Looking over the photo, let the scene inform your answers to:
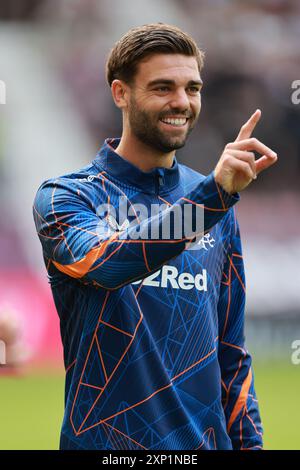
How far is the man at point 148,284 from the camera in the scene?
6.97 ft

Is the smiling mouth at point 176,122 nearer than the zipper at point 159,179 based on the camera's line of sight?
Yes

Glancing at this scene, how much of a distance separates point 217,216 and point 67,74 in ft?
22.9

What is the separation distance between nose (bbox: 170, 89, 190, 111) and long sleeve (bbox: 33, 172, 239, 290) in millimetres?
328

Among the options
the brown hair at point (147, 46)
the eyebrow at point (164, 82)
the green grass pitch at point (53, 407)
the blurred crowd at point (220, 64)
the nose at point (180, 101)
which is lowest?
the green grass pitch at point (53, 407)

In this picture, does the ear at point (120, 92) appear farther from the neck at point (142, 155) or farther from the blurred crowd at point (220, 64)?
the blurred crowd at point (220, 64)

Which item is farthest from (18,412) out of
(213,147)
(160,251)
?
(160,251)

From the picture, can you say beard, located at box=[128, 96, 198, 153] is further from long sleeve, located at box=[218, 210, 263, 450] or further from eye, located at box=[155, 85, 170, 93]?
long sleeve, located at box=[218, 210, 263, 450]

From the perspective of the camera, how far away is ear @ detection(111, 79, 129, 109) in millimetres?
2471

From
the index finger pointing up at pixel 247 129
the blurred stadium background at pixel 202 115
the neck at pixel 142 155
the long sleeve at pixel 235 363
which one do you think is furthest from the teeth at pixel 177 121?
the blurred stadium background at pixel 202 115

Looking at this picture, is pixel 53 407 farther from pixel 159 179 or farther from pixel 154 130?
pixel 154 130

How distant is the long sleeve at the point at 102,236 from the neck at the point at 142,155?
198 mm

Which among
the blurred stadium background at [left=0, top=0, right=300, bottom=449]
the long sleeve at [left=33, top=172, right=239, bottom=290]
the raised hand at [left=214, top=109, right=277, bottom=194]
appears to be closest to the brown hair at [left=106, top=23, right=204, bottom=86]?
the long sleeve at [left=33, top=172, right=239, bottom=290]

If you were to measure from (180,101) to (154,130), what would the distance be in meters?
0.11

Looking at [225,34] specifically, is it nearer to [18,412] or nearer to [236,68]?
[236,68]
